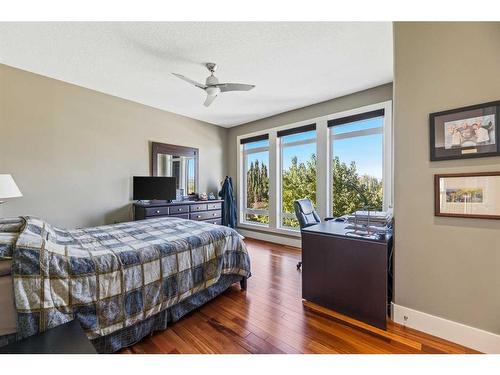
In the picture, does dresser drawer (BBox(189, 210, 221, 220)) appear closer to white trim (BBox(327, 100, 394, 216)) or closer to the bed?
the bed

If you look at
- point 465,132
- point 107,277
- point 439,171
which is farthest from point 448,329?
point 107,277

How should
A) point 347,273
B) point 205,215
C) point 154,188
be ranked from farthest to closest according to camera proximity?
point 205,215, point 154,188, point 347,273

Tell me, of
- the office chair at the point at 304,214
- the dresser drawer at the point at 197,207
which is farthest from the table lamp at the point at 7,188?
the office chair at the point at 304,214

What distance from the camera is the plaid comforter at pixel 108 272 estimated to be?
1.17 metres

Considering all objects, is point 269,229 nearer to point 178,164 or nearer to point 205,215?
point 205,215

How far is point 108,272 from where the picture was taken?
4.64 ft

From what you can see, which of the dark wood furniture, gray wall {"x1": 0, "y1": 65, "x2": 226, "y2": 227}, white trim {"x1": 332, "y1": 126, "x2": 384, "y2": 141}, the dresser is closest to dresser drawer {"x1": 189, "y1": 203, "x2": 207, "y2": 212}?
the dresser

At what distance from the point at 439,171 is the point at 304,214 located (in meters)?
1.52

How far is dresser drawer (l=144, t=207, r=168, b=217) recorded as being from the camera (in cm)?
343
